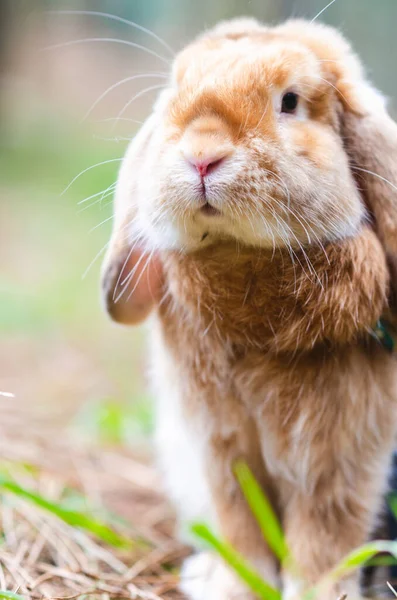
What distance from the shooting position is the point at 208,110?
161 centimetres

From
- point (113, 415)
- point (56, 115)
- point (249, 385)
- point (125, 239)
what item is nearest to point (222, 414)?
point (249, 385)

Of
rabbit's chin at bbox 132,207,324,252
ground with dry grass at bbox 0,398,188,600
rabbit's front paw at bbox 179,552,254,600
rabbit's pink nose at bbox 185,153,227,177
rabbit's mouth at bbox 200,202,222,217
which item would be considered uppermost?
rabbit's pink nose at bbox 185,153,227,177

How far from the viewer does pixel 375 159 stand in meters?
1.76

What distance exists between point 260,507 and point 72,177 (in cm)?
562

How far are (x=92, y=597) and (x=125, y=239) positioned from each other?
0.87 meters

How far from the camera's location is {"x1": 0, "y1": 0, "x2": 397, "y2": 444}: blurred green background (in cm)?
354

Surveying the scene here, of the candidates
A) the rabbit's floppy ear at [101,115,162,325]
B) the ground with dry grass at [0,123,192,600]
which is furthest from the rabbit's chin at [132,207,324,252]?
the ground with dry grass at [0,123,192,600]

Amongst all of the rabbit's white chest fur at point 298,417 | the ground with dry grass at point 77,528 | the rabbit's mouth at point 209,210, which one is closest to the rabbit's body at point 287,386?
the rabbit's white chest fur at point 298,417

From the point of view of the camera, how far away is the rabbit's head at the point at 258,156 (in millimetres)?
1574

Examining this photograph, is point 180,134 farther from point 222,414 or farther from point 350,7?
point 350,7

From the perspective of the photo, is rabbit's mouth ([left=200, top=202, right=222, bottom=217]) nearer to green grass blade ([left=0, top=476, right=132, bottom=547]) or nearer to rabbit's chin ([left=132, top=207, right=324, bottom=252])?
rabbit's chin ([left=132, top=207, right=324, bottom=252])

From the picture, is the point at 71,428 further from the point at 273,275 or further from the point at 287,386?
the point at 273,275

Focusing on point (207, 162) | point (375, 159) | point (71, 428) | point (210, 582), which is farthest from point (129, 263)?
point (71, 428)

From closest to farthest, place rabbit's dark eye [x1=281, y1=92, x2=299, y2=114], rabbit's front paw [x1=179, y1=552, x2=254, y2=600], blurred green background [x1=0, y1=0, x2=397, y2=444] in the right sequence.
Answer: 1. rabbit's dark eye [x1=281, y1=92, x2=299, y2=114]
2. rabbit's front paw [x1=179, y1=552, x2=254, y2=600]
3. blurred green background [x1=0, y1=0, x2=397, y2=444]
